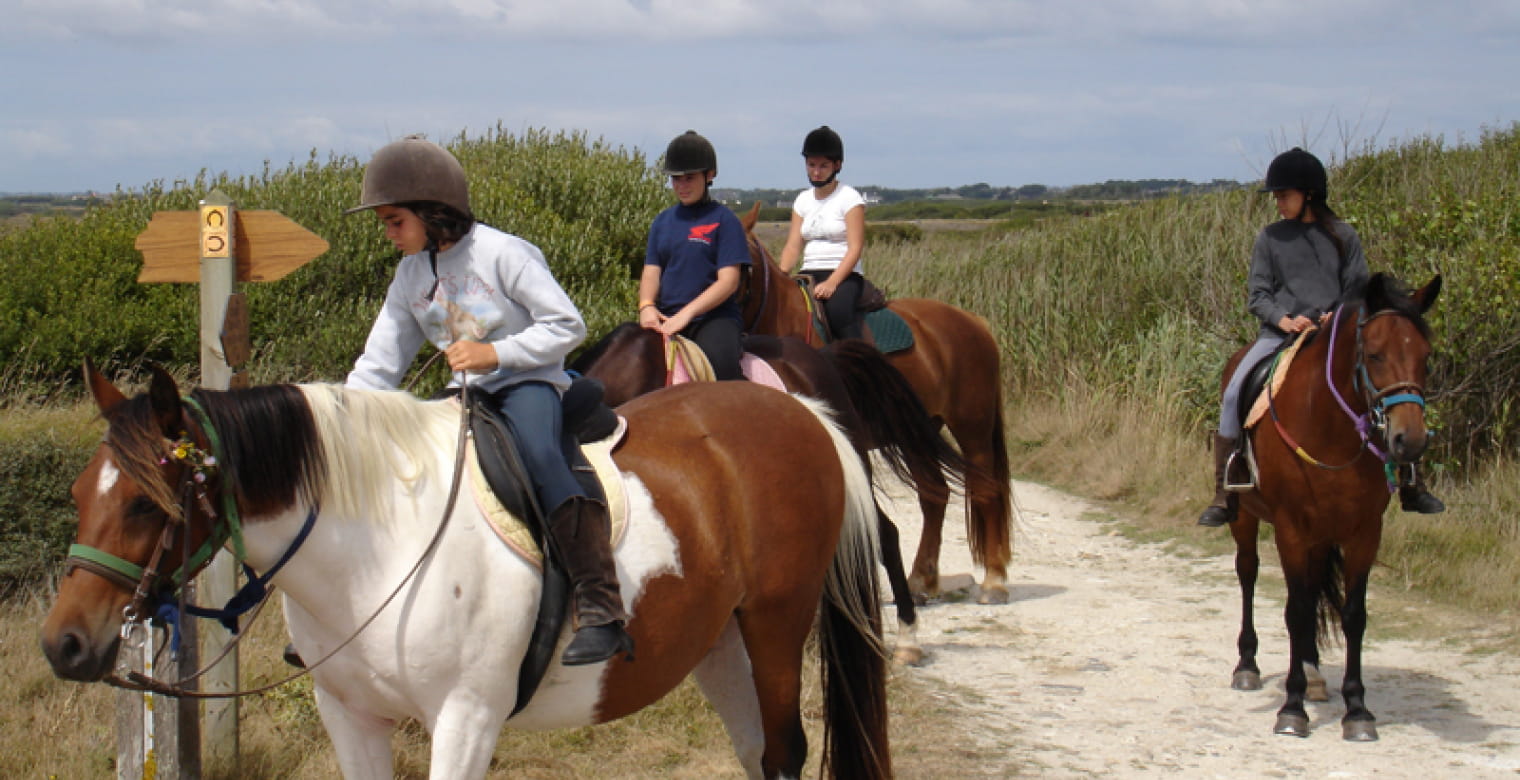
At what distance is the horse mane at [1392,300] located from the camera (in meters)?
5.79

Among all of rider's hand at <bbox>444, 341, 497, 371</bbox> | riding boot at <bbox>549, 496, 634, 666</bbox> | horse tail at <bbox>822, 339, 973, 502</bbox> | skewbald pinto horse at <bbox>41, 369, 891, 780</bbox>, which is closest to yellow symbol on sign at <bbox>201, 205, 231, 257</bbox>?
skewbald pinto horse at <bbox>41, 369, 891, 780</bbox>

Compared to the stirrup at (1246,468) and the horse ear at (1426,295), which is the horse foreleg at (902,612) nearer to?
the stirrup at (1246,468)

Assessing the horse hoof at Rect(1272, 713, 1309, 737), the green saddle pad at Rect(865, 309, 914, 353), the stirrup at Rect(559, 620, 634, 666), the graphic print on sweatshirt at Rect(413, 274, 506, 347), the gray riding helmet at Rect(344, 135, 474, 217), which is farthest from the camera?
the green saddle pad at Rect(865, 309, 914, 353)

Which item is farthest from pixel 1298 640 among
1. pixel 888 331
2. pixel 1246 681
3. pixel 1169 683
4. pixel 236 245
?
pixel 236 245

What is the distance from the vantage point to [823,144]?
880cm

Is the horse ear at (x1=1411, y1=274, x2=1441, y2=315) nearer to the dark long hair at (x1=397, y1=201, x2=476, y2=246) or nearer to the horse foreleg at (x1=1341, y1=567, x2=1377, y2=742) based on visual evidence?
the horse foreleg at (x1=1341, y1=567, x2=1377, y2=742)

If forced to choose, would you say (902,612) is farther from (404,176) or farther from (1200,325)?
(1200,325)

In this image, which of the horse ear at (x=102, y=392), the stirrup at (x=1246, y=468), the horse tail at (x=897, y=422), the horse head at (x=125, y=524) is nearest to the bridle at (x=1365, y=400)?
the stirrup at (x=1246, y=468)

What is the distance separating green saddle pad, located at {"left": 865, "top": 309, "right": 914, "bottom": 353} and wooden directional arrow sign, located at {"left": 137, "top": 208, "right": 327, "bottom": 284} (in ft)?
15.9

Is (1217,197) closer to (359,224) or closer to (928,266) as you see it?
(928,266)

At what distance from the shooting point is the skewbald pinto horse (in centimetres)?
288

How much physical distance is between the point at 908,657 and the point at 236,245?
13.4 feet

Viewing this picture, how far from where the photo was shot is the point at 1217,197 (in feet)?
50.7

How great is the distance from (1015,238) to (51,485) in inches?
563
